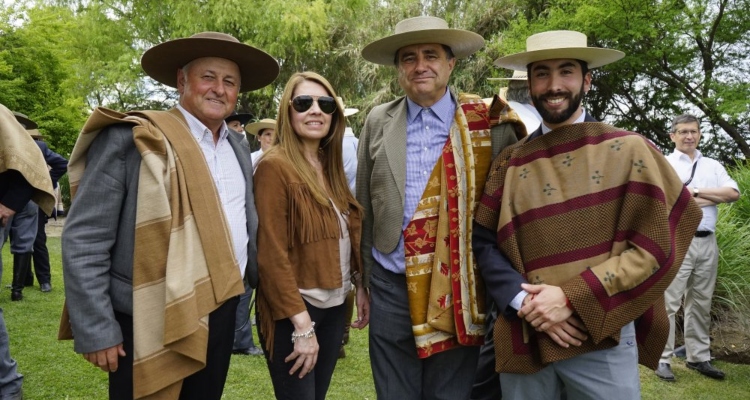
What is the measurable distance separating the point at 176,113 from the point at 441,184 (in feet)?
4.22

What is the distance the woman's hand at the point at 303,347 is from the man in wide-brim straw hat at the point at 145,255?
33 centimetres

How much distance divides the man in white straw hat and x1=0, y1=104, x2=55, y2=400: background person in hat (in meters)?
2.80

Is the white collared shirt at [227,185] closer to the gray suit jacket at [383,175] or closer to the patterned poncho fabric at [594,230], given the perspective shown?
the gray suit jacket at [383,175]

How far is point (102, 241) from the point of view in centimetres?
213

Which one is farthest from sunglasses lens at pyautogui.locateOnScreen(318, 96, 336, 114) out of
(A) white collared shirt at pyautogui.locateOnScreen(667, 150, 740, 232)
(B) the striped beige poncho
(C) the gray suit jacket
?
(A) white collared shirt at pyautogui.locateOnScreen(667, 150, 740, 232)

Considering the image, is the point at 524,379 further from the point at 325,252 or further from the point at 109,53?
the point at 109,53

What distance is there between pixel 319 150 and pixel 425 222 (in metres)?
0.71

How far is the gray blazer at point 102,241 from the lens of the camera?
6.84 ft

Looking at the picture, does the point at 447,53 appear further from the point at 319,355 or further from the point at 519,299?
the point at 319,355

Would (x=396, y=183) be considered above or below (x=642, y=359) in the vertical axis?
above

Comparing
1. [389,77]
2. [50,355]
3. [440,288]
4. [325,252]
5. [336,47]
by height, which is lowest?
[50,355]

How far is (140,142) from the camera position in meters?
2.15

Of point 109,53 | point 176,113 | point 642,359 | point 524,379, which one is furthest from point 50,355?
point 109,53

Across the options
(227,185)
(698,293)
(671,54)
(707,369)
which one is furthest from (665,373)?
(671,54)
